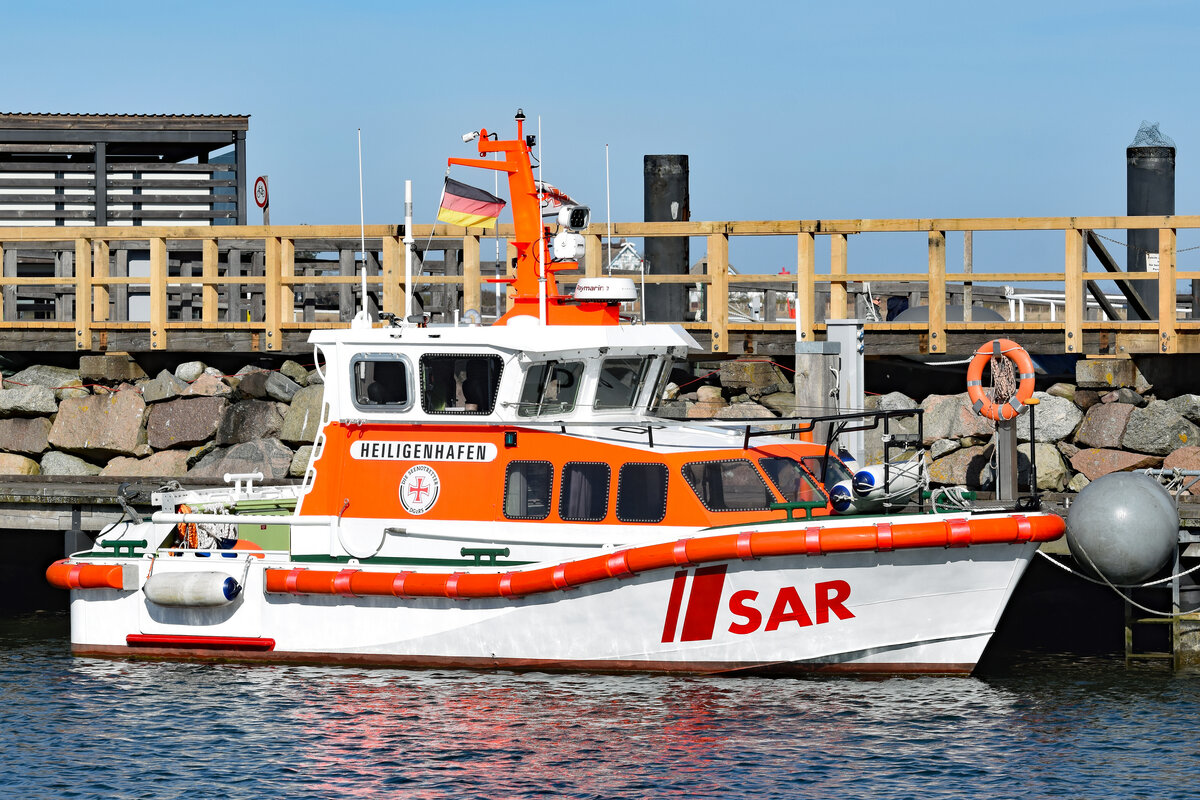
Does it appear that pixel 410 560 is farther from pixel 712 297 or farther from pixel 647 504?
pixel 712 297

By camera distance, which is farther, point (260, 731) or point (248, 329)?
point (248, 329)

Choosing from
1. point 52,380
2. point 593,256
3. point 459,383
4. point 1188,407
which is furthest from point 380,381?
point 1188,407

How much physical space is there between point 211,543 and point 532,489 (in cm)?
295

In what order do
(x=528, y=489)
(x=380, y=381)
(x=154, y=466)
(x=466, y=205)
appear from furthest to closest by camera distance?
(x=154, y=466), (x=466, y=205), (x=380, y=381), (x=528, y=489)

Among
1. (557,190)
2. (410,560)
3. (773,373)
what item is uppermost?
(557,190)

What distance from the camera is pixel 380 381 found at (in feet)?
43.8

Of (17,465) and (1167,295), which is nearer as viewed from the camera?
(1167,295)

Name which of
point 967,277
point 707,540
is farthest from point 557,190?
point 967,277

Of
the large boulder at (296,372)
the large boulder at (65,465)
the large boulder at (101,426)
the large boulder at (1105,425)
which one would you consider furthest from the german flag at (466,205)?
the large boulder at (65,465)

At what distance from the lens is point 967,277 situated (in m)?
16.0

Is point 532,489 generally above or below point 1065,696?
above

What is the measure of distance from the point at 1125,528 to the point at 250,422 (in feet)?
30.5

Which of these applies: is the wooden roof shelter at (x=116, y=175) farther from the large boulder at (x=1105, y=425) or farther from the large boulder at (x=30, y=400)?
the large boulder at (x=1105, y=425)

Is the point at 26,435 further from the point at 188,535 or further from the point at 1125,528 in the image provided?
Answer: the point at 1125,528
